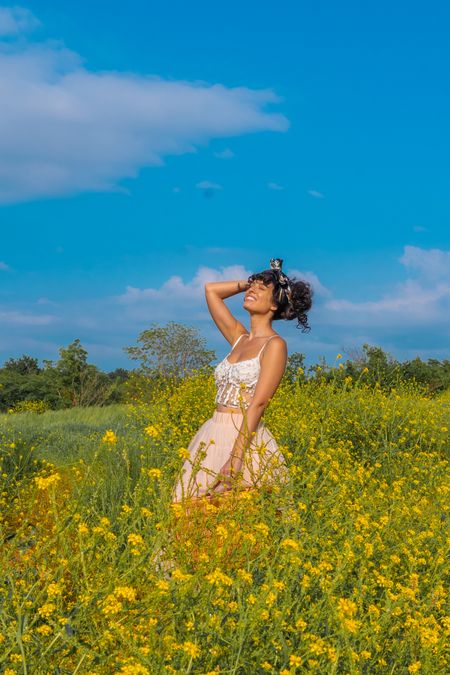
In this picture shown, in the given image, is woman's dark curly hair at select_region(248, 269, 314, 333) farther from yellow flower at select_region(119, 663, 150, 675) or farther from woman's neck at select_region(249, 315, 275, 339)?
yellow flower at select_region(119, 663, 150, 675)

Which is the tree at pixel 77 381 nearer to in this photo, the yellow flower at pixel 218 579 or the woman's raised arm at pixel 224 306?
the woman's raised arm at pixel 224 306

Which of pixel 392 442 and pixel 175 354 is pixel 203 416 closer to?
pixel 392 442

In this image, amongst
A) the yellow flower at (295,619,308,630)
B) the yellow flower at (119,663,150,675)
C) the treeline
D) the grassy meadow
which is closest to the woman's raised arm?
the grassy meadow

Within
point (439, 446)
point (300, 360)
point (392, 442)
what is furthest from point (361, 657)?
point (300, 360)

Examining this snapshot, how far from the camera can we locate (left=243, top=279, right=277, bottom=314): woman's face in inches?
205

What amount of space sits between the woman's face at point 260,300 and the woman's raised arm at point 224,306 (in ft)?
0.92

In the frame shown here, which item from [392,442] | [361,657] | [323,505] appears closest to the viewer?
[361,657]

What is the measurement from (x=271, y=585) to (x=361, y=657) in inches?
18.5

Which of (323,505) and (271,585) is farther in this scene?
(323,505)

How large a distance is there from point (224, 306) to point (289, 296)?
653 millimetres

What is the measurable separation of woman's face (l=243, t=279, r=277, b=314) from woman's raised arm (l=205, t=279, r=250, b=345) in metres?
0.28

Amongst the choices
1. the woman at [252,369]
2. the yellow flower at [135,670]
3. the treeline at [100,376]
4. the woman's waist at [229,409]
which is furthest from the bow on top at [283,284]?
the treeline at [100,376]

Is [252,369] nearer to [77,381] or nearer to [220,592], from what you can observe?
[220,592]

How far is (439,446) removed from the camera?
898 centimetres
